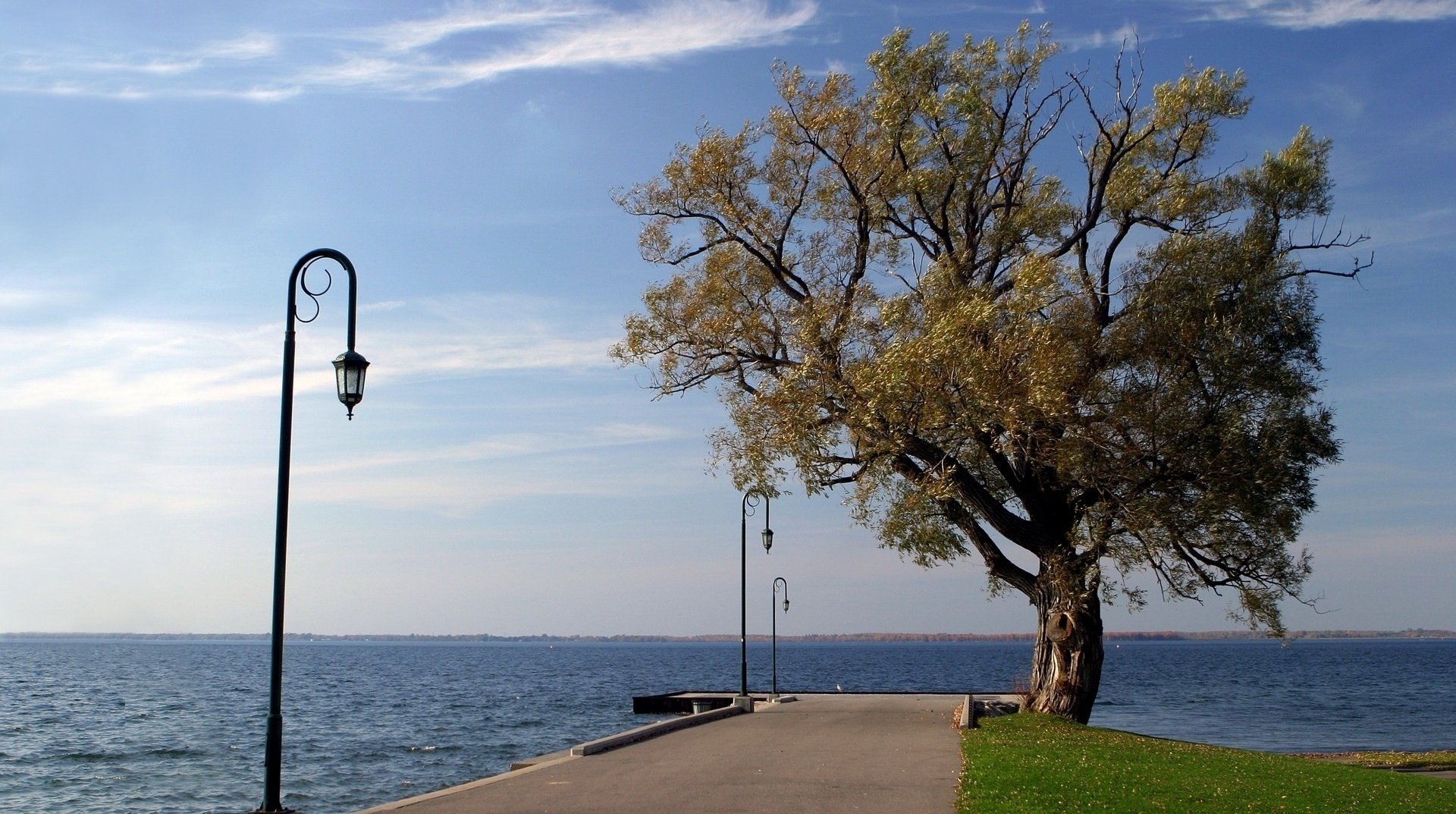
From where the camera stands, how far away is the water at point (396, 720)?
30.2 meters

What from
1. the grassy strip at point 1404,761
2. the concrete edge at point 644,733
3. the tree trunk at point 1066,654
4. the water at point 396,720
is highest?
the tree trunk at point 1066,654

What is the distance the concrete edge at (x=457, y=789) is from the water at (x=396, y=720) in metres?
9.29

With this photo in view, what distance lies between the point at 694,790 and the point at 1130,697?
6160 centimetres

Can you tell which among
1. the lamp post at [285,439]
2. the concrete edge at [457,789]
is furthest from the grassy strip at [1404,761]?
the lamp post at [285,439]

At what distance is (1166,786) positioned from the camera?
14.5m

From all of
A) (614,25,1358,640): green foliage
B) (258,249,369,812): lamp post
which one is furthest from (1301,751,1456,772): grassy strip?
(258,249,369,812): lamp post

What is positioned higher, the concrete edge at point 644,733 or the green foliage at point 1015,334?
the green foliage at point 1015,334

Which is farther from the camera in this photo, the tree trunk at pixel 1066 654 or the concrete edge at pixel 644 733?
the tree trunk at pixel 1066 654

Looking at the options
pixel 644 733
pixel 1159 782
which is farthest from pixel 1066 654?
pixel 1159 782

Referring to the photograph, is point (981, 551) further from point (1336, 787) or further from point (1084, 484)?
point (1336, 787)

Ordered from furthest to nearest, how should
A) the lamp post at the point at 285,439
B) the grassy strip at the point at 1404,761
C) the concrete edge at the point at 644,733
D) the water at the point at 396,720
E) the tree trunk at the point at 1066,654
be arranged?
1. the water at the point at 396,720
2. the tree trunk at the point at 1066,654
3. the grassy strip at the point at 1404,761
4. the concrete edge at the point at 644,733
5. the lamp post at the point at 285,439

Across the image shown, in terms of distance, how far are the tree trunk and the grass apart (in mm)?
3829

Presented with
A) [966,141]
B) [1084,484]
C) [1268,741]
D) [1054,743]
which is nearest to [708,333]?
[966,141]

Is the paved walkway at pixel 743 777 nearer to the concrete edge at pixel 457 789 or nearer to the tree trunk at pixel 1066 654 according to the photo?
the concrete edge at pixel 457 789
